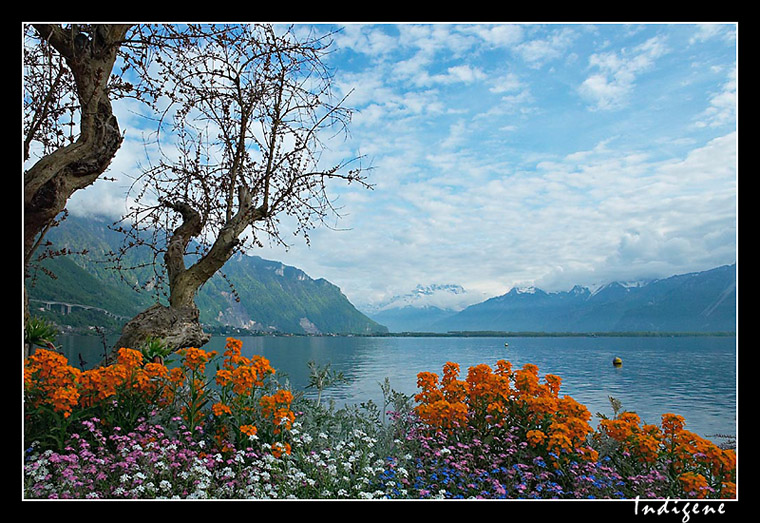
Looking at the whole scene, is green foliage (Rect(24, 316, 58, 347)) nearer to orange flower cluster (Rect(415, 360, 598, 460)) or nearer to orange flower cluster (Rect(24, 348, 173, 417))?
orange flower cluster (Rect(24, 348, 173, 417))

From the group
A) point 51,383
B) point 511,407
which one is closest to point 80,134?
point 51,383

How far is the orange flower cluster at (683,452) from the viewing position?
3.77 meters

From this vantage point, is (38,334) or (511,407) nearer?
(511,407)

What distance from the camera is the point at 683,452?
13.6 ft

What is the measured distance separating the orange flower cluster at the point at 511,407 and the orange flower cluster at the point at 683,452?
392mm

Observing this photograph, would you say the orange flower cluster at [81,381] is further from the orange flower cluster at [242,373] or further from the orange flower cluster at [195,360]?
the orange flower cluster at [242,373]

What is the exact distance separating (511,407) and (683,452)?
1529mm

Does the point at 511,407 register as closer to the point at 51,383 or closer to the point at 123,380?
the point at 123,380

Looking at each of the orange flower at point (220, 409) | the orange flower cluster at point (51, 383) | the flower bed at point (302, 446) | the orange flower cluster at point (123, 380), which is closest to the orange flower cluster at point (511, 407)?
the flower bed at point (302, 446)
